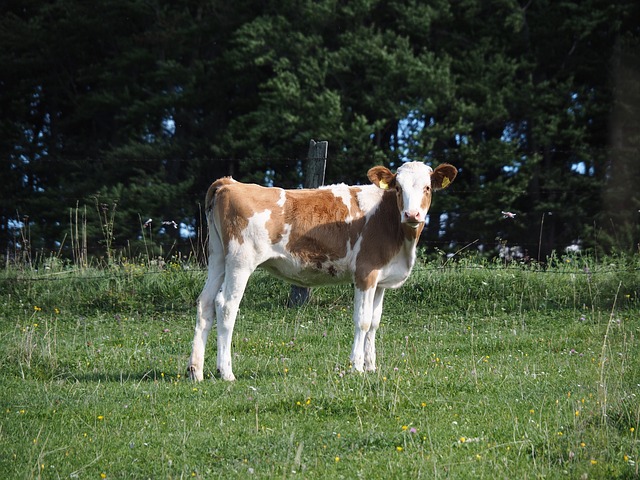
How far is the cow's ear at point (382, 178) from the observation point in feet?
26.6

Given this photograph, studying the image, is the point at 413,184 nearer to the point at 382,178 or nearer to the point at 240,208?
the point at 382,178

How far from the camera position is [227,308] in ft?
25.3

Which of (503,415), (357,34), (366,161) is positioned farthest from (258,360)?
(357,34)

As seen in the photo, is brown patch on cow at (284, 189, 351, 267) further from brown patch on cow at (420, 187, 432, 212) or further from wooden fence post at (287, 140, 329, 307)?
wooden fence post at (287, 140, 329, 307)

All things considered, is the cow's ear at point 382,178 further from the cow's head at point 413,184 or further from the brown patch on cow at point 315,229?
the brown patch on cow at point 315,229

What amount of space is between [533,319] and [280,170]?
1727cm

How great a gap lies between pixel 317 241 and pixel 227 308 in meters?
1.07

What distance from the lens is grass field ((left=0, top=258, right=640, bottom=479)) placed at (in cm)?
509

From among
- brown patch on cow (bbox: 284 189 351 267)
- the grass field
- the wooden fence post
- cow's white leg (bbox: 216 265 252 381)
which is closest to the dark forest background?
the grass field

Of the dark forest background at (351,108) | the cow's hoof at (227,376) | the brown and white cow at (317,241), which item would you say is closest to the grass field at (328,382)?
the cow's hoof at (227,376)

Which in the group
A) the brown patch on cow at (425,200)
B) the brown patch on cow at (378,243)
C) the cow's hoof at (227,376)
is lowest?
the cow's hoof at (227,376)

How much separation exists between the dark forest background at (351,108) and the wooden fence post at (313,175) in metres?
11.4

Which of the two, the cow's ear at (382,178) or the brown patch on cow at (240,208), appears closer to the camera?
the brown patch on cow at (240,208)

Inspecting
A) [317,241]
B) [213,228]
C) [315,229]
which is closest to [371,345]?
[317,241]
